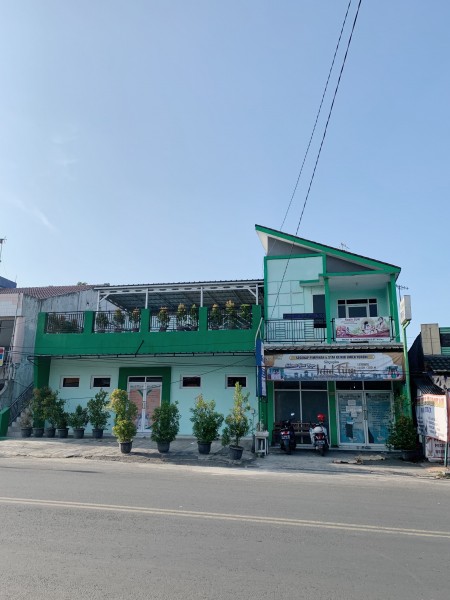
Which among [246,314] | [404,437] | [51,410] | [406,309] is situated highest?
[246,314]

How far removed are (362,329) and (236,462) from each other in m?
8.42

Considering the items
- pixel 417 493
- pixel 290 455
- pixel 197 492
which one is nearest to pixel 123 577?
pixel 197 492

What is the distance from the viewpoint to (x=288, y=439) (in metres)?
17.1

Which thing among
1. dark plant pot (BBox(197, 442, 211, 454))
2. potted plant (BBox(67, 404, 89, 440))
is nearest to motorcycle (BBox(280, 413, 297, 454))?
dark plant pot (BBox(197, 442, 211, 454))

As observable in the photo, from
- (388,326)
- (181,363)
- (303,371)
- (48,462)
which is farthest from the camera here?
(181,363)

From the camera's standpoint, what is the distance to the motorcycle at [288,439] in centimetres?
1708

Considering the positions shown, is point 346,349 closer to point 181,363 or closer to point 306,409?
point 306,409

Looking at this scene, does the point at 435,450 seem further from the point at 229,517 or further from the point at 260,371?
the point at 229,517

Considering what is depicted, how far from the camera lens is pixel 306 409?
19.3 m

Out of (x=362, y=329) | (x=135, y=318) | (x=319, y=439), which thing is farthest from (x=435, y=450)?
(x=135, y=318)

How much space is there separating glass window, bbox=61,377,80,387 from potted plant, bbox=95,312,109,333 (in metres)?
2.73

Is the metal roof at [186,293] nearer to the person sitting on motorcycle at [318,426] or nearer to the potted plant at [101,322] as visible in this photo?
the potted plant at [101,322]

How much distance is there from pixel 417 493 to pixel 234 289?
45.0 feet

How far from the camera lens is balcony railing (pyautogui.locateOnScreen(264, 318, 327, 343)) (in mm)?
20156
